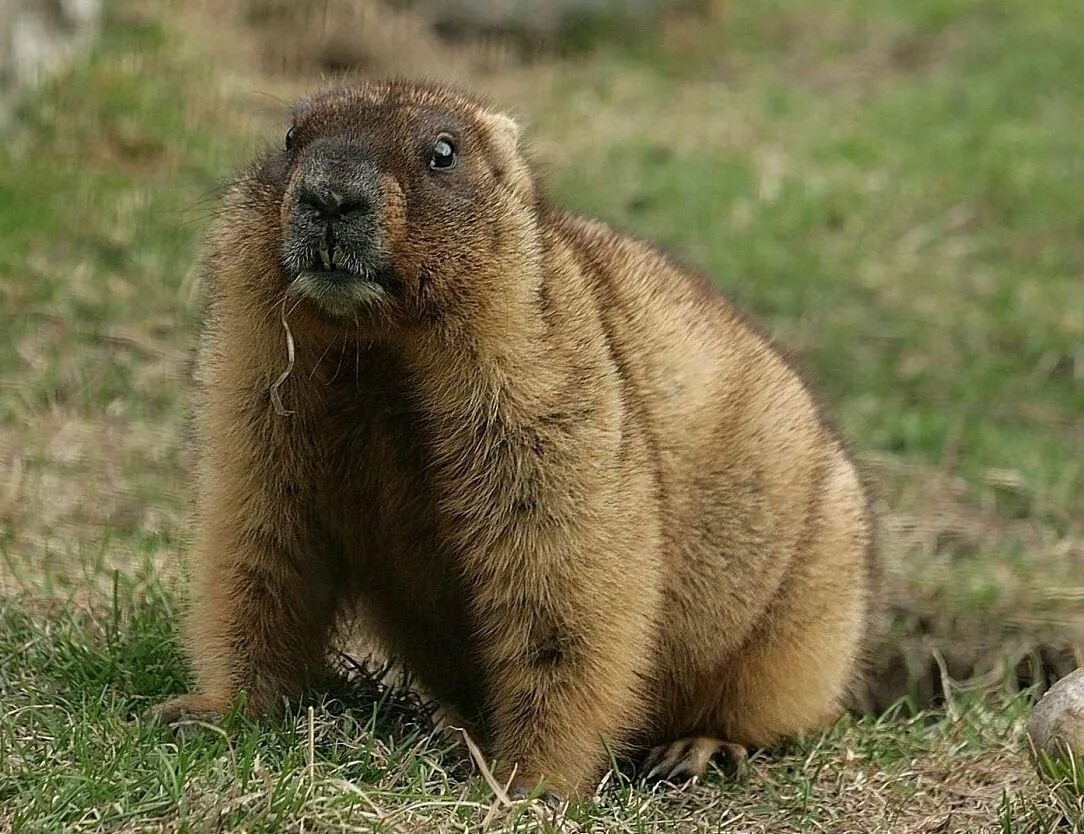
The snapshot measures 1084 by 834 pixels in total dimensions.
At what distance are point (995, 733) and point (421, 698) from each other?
1976 millimetres

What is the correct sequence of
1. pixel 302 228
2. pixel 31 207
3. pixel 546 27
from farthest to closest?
pixel 546 27
pixel 31 207
pixel 302 228

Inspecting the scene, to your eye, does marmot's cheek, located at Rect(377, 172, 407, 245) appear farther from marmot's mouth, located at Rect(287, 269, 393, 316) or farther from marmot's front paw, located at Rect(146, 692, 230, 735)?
marmot's front paw, located at Rect(146, 692, 230, 735)

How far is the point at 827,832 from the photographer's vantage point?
4.86m

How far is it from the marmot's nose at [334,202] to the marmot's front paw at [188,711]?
4.71ft

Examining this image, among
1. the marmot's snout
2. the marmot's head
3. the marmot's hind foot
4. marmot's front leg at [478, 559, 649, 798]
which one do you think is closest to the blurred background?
the marmot's head

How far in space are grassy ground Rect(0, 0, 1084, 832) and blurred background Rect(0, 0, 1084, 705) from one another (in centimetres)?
3

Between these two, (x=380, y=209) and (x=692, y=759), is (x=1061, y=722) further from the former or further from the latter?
(x=380, y=209)

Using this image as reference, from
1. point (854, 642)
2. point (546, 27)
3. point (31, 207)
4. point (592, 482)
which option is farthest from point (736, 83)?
point (592, 482)

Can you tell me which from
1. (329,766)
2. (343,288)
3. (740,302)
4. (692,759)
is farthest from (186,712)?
(740,302)

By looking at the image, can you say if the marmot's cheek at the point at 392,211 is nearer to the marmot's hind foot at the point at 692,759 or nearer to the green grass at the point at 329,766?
the green grass at the point at 329,766

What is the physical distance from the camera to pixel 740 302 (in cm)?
912

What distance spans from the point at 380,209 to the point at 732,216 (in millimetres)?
7438

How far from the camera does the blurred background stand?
24.0 ft

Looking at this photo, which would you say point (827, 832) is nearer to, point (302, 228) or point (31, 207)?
point (302, 228)
